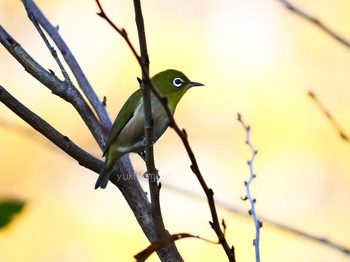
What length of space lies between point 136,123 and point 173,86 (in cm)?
27

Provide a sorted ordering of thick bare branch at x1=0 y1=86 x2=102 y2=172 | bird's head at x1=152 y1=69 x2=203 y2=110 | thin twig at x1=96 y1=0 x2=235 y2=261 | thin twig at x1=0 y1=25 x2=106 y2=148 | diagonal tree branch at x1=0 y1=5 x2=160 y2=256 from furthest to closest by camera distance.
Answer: bird's head at x1=152 y1=69 x2=203 y2=110, thin twig at x1=0 y1=25 x2=106 y2=148, diagonal tree branch at x1=0 y1=5 x2=160 y2=256, thick bare branch at x1=0 y1=86 x2=102 y2=172, thin twig at x1=96 y1=0 x2=235 y2=261

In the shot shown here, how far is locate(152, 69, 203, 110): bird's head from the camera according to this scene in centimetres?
297

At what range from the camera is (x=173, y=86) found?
297 centimetres

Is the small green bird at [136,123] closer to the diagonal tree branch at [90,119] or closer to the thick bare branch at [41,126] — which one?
the diagonal tree branch at [90,119]

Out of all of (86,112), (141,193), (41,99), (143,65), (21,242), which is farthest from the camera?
(41,99)

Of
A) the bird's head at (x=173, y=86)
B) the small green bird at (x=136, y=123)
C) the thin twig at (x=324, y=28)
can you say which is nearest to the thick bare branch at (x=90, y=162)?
the small green bird at (x=136, y=123)

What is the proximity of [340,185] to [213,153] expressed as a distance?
0.95 m

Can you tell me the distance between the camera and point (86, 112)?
89.7 inches

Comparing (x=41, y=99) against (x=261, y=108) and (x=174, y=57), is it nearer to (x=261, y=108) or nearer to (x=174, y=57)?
(x=174, y=57)

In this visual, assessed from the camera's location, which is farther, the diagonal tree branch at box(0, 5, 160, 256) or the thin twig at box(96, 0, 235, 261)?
the diagonal tree branch at box(0, 5, 160, 256)

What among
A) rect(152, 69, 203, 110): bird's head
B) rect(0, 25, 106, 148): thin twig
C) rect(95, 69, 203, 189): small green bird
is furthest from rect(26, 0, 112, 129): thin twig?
rect(152, 69, 203, 110): bird's head

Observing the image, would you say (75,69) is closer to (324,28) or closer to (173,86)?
(173,86)

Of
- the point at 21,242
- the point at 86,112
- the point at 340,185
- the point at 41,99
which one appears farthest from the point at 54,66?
the point at 86,112

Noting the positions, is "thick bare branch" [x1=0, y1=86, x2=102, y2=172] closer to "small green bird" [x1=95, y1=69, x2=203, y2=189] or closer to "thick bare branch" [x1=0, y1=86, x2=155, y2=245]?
"thick bare branch" [x1=0, y1=86, x2=155, y2=245]
